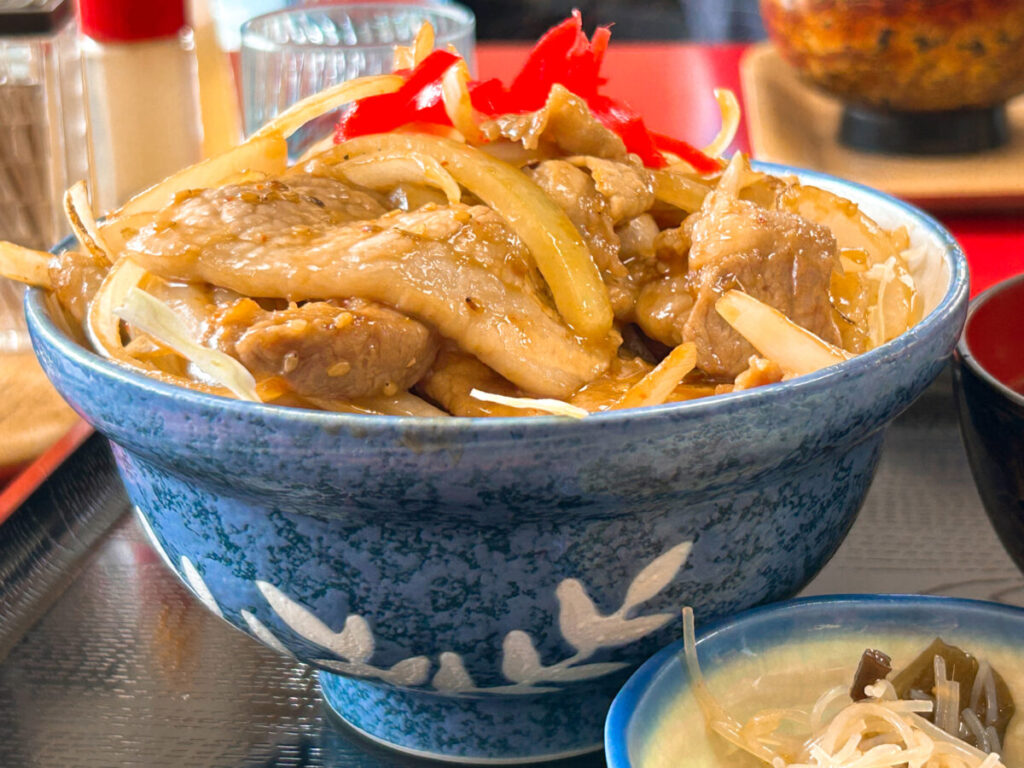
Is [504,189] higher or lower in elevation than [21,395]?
higher

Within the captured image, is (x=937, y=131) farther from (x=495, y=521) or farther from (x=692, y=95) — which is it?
(x=495, y=521)

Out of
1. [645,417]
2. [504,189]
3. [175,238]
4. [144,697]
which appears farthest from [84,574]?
[645,417]

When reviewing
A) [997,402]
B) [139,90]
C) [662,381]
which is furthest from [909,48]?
[662,381]

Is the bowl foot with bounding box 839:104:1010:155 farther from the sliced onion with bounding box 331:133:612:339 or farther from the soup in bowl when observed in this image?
the sliced onion with bounding box 331:133:612:339

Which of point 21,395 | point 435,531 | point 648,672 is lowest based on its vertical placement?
point 21,395

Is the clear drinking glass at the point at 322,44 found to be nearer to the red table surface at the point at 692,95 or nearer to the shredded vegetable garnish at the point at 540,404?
the red table surface at the point at 692,95

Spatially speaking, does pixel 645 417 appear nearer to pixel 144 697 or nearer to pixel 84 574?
pixel 144 697
